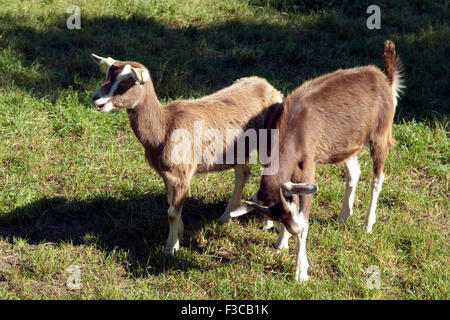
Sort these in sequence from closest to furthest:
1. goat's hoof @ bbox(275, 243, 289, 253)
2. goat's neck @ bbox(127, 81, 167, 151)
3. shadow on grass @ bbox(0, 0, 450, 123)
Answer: goat's neck @ bbox(127, 81, 167, 151) < goat's hoof @ bbox(275, 243, 289, 253) < shadow on grass @ bbox(0, 0, 450, 123)

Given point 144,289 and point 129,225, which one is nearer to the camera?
point 144,289

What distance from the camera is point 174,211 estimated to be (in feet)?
18.3

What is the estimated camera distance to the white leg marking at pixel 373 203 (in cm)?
605

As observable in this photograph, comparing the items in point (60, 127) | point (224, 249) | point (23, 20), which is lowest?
point (224, 249)

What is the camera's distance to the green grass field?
17.8 ft

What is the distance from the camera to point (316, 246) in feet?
19.1

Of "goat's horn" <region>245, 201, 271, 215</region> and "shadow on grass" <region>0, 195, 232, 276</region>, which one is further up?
"goat's horn" <region>245, 201, 271, 215</region>

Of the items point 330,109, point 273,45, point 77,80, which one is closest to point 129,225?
point 330,109

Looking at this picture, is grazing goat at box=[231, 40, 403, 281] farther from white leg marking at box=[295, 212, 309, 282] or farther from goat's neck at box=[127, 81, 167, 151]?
goat's neck at box=[127, 81, 167, 151]

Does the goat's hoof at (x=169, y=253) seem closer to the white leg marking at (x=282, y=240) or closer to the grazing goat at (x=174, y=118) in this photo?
the grazing goat at (x=174, y=118)

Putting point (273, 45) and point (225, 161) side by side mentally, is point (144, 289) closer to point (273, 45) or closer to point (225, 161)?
point (225, 161)

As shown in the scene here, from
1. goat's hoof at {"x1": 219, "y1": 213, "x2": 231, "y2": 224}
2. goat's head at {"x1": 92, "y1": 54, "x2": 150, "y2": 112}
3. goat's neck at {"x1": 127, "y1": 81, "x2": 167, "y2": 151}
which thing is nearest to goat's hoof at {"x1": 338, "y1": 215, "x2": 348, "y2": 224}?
goat's hoof at {"x1": 219, "y1": 213, "x2": 231, "y2": 224}

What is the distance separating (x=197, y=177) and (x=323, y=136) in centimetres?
185

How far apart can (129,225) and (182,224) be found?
55 centimetres
